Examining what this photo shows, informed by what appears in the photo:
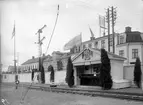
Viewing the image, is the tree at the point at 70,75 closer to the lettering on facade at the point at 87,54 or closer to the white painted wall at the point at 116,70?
the lettering on facade at the point at 87,54

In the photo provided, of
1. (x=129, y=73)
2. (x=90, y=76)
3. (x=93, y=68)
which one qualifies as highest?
(x=93, y=68)

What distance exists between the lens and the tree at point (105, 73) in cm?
1903

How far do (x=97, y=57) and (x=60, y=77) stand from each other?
32.0ft

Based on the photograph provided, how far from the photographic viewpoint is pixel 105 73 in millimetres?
19234

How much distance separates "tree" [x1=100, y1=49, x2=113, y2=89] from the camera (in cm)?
1903

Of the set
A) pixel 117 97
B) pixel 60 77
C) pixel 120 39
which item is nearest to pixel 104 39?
pixel 120 39

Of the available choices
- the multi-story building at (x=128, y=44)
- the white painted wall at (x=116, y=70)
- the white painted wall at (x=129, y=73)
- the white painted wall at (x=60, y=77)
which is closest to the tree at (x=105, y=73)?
the white painted wall at (x=116, y=70)

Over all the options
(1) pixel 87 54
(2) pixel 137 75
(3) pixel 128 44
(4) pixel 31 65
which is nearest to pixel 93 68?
(1) pixel 87 54

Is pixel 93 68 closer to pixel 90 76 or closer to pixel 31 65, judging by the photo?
pixel 90 76

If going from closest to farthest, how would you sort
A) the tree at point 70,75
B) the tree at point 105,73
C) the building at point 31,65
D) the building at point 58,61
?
the tree at point 105,73, the tree at point 70,75, the building at point 58,61, the building at point 31,65

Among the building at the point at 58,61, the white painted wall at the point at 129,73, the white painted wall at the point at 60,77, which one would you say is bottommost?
the white painted wall at the point at 60,77

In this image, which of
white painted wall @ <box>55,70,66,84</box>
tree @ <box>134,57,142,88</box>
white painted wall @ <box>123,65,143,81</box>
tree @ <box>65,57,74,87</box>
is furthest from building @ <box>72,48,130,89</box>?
white painted wall @ <box>55,70,66,84</box>

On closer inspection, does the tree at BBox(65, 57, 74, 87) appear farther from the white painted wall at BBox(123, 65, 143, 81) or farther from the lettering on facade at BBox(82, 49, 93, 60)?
the white painted wall at BBox(123, 65, 143, 81)

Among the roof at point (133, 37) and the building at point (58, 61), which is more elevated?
the roof at point (133, 37)
